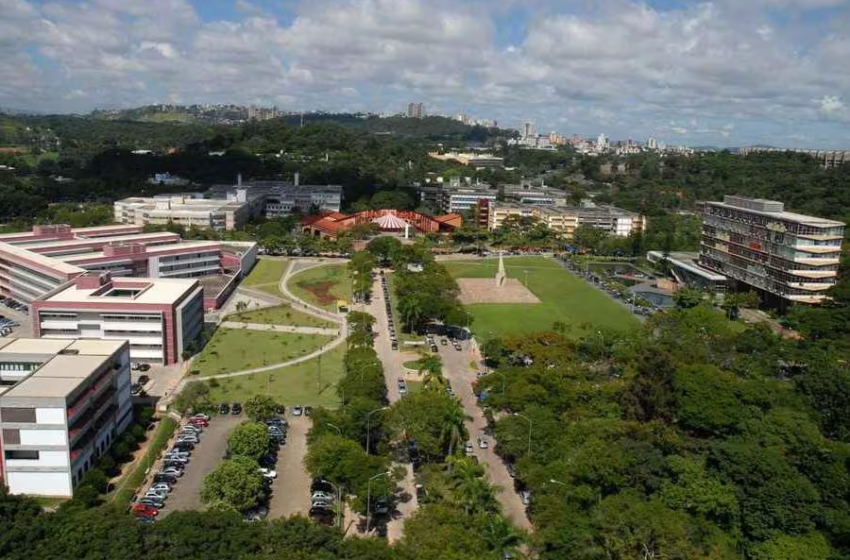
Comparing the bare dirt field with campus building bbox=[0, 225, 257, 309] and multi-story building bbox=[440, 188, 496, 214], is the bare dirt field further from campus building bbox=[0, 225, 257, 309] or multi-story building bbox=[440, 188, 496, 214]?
multi-story building bbox=[440, 188, 496, 214]

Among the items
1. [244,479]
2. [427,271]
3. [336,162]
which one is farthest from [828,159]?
[244,479]

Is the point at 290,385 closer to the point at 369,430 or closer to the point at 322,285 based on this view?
the point at 369,430

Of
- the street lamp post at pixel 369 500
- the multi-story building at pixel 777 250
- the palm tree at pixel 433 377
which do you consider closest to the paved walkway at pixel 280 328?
the palm tree at pixel 433 377

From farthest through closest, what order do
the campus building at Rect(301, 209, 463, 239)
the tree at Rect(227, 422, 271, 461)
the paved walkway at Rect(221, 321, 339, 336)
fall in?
the campus building at Rect(301, 209, 463, 239) → the paved walkway at Rect(221, 321, 339, 336) → the tree at Rect(227, 422, 271, 461)

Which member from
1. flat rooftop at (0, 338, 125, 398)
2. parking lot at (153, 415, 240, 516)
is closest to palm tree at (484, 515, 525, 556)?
parking lot at (153, 415, 240, 516)

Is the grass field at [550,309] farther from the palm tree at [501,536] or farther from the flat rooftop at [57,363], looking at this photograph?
the palm tree at [501,536]
